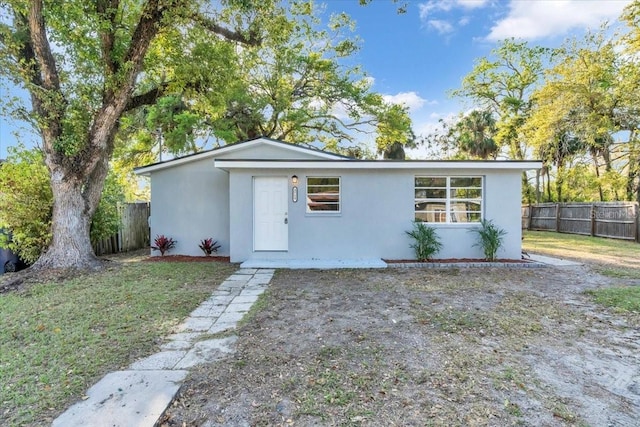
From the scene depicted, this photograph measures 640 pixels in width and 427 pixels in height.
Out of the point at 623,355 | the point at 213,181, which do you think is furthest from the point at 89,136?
the point at 623,355

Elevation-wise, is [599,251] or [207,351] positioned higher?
[599,251]

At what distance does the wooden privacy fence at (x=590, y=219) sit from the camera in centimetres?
1284

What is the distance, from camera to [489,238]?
8.36m

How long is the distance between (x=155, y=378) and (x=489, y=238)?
789 cm

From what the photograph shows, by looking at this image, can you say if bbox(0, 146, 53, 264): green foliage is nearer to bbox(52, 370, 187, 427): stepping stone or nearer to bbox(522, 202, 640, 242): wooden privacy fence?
bbox(52, 370, 187, 427): stepping stone

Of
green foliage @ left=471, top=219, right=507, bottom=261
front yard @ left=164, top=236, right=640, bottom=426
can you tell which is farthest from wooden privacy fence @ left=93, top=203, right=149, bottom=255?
green foliage @ left=471, top=219, right=507, bottom=261

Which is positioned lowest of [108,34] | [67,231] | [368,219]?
[67,231]

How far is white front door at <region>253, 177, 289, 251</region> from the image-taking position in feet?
28.6

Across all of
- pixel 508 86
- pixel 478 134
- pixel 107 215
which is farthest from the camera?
pixel 478 134

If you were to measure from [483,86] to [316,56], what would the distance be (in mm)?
13138

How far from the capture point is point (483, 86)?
22.8 meters

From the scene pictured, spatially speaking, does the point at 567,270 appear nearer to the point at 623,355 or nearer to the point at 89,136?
the point at 623,355

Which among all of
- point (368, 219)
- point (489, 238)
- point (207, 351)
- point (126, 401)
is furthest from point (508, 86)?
point (126, 401)

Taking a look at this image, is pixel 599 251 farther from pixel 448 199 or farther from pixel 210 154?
pixel 210 154
